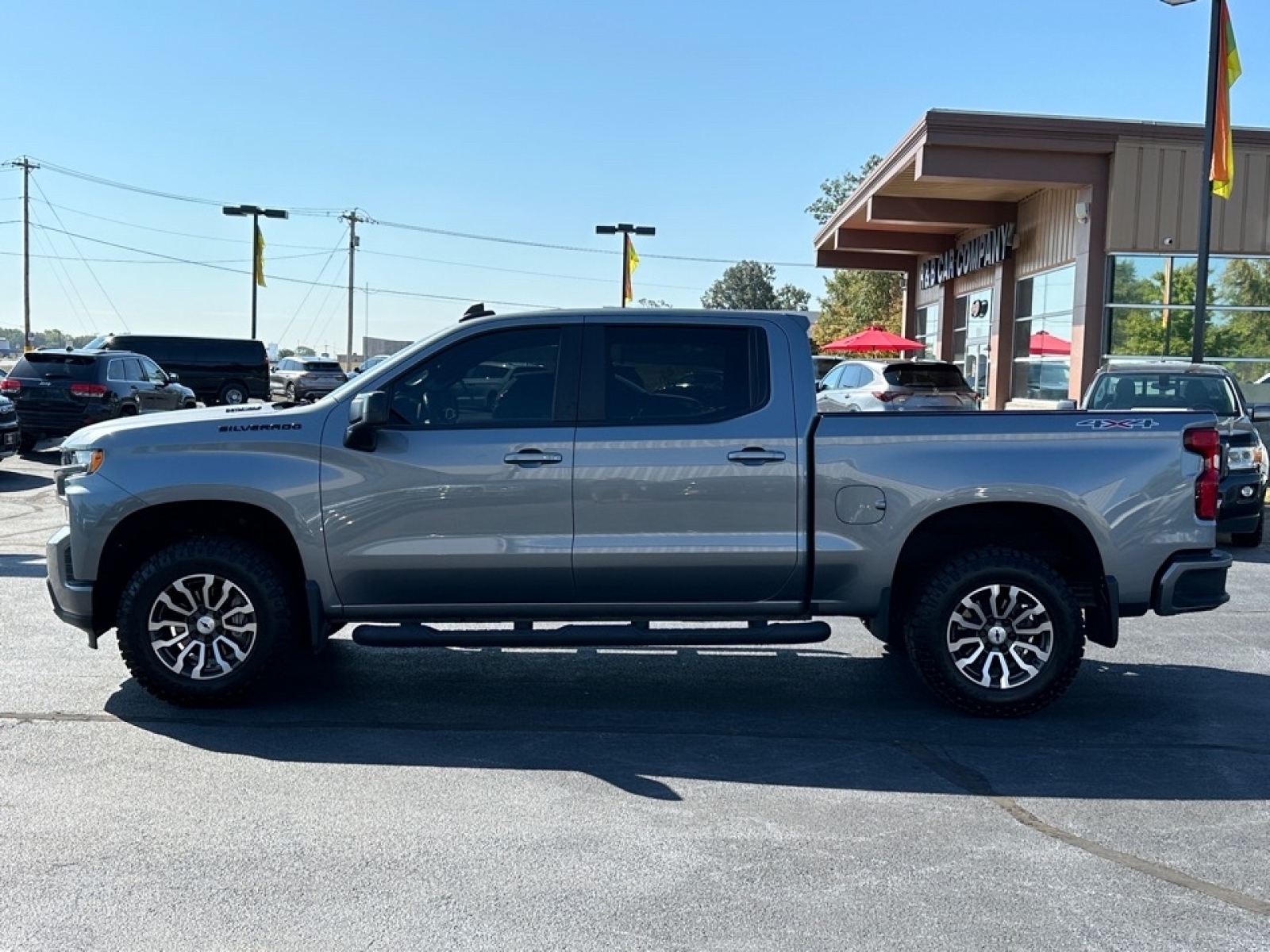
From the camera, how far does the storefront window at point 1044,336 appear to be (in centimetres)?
2105

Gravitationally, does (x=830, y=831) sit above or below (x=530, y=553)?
below

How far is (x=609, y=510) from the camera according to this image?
605 centimetres

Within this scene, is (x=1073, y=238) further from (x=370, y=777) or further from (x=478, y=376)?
(x=370, y=777)

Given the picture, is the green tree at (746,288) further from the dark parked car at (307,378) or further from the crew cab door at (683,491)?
the crew cab door at (683,491)

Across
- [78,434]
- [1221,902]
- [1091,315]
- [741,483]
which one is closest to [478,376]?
[741,483]

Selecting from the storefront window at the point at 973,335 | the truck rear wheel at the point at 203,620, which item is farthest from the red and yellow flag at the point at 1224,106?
the truck rear wheel at the point at 203,620

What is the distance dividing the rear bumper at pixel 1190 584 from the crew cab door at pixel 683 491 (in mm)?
1827

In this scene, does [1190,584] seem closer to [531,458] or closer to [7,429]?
[531,458]

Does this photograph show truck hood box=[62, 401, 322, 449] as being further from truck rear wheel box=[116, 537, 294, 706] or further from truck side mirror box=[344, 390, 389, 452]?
truck rear wheel box=[116, 537, 294, 706]

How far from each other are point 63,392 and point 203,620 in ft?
50.1

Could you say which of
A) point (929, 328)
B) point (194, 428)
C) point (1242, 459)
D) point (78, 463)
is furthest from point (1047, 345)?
point (78, 463)

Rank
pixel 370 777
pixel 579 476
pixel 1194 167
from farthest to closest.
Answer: pixel 1194 167 → pixel 579 476 → pixel 370 777

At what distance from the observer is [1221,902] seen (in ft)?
13.4

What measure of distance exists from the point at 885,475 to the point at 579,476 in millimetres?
1488
